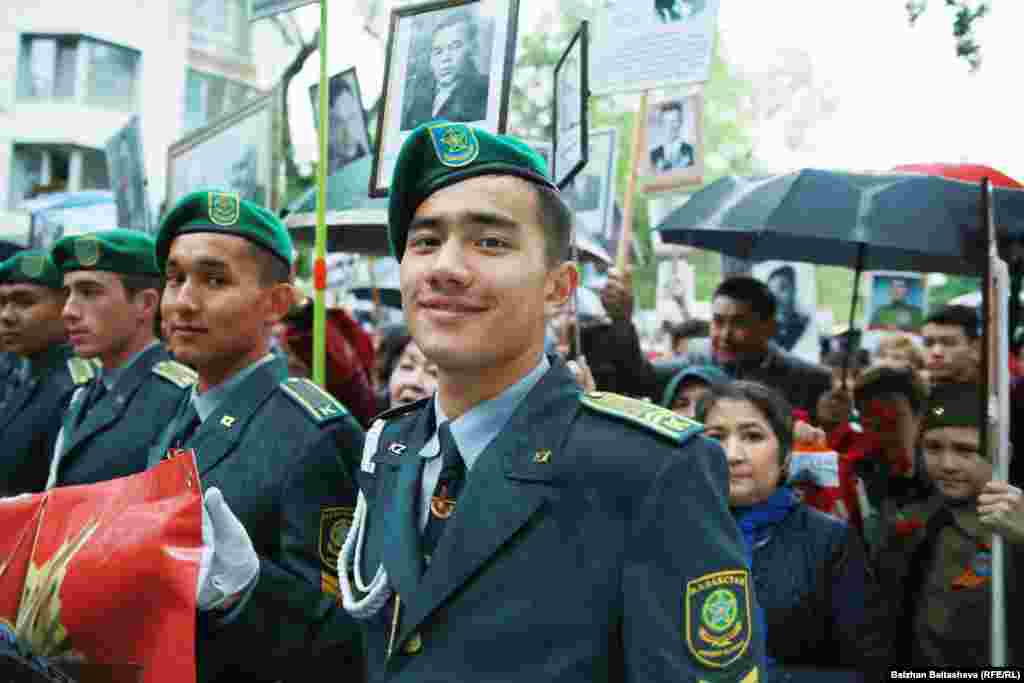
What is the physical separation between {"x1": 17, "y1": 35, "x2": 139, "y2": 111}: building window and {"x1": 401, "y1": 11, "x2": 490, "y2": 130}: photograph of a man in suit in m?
22.8

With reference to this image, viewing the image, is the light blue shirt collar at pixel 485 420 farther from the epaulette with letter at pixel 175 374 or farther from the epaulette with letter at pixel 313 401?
the epaulette with letter at pixel 175 374

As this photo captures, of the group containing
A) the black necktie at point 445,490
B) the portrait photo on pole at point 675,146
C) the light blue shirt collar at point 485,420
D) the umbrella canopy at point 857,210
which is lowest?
the black necktie at point 445,490

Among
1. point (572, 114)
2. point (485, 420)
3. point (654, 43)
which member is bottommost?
point (485, 420)

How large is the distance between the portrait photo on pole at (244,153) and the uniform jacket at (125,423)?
1447 millimetres

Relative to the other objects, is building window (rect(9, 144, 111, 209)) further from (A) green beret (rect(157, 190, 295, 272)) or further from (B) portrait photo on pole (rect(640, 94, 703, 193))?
(A) green beret (rect(157, 190, 295, 272))

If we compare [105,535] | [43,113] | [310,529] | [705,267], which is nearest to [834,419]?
[310,529]

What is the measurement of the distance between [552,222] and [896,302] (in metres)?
8.68

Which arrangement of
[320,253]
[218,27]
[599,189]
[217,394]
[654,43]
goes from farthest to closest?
[218,27]
[599,189]
[654,43]
[320,253]
[217,394]

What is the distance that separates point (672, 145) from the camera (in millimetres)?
6508

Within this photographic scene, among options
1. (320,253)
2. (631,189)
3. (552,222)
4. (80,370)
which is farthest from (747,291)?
(552,222)

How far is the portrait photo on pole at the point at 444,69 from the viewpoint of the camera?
3088mm

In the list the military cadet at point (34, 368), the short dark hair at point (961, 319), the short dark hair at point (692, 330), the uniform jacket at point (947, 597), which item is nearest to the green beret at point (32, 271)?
the military cadet at point (34, 368)

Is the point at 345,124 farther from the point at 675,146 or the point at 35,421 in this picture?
the point at 675,146

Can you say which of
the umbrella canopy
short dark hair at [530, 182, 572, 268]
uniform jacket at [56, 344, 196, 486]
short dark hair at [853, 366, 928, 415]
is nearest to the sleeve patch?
short dark hair at [530, 182, 572, 268]
